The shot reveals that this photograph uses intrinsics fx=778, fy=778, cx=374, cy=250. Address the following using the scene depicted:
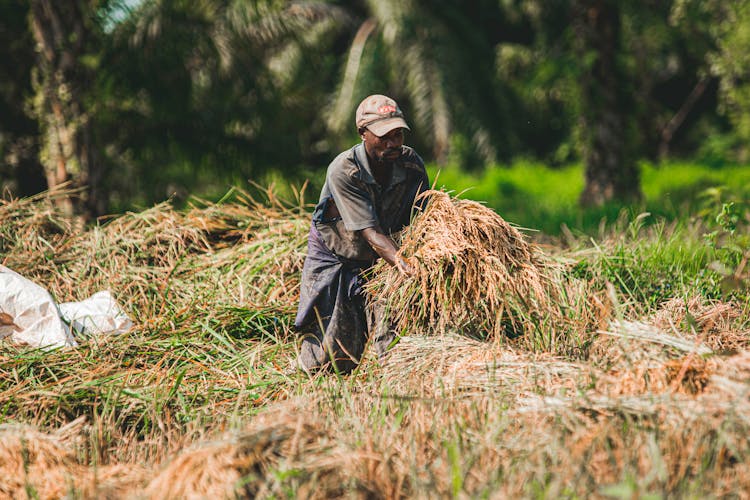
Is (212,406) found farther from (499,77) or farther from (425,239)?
(499,77)

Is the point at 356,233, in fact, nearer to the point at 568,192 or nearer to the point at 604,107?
the point at 604,107

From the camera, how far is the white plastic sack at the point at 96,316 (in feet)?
13.4

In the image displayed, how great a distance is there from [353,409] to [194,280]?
199 cm

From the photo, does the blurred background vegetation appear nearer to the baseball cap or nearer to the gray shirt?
the gray shirt

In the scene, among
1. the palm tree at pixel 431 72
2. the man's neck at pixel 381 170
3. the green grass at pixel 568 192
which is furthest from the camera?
the palm tree at pixel 431 72

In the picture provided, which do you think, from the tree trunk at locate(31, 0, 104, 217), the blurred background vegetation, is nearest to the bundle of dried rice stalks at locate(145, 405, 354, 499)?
the blurred background vegetation

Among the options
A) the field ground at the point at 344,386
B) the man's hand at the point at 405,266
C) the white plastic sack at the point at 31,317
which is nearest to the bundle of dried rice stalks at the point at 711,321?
the field ground at the point at 344,386

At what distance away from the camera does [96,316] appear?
4.18 m

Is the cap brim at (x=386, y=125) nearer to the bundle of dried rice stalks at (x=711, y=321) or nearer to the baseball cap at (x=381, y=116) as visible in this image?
the baseball cap at (x=381, y=116)

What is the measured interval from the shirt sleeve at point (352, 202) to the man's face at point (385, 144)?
0.16 m

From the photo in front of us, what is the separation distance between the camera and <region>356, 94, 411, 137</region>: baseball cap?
3.41 metres

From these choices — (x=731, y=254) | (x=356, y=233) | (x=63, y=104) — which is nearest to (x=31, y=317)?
(x=356, y=233)

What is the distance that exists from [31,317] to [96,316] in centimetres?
33

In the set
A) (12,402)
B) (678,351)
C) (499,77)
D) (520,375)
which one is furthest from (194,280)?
(499,77)
